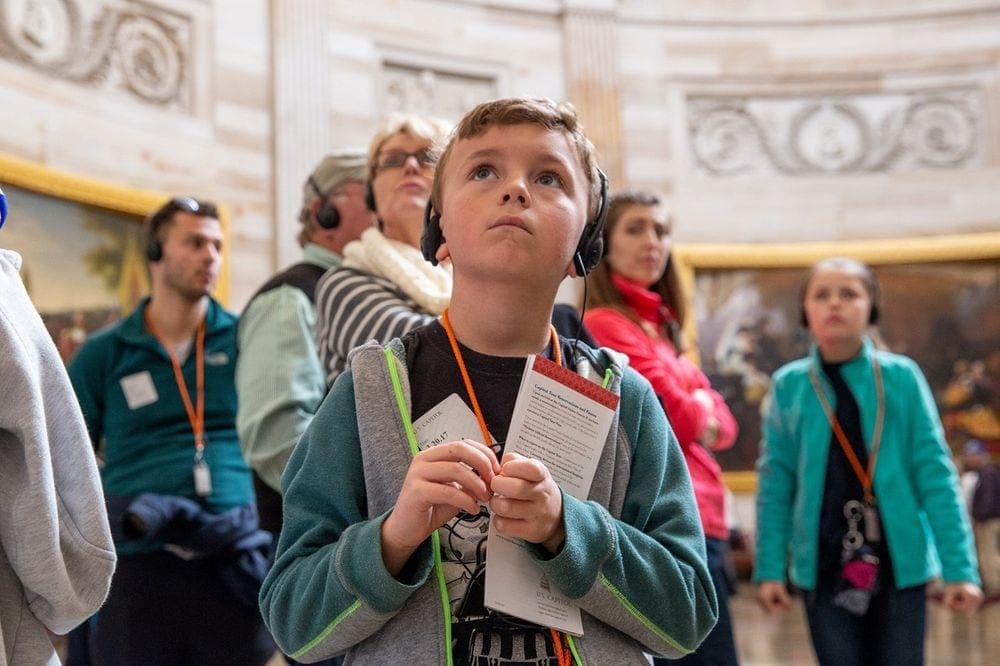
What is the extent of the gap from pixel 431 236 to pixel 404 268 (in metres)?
0.83

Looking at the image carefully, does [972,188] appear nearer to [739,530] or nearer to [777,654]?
[739,530]

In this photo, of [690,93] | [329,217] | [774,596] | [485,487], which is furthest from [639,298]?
[690,93]

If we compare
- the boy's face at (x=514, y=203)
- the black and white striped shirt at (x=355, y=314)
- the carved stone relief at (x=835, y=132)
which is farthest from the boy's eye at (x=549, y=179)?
the carved stone relief at (x=835, y=132)

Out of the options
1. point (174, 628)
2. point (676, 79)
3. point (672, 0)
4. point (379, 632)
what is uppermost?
point (672, 0)

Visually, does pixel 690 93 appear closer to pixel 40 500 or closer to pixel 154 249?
pixel 154 249

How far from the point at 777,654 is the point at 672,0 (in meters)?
8.62

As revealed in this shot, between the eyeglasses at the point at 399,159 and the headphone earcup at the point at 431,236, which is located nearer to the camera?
the headphone earcup at the point at 431,236

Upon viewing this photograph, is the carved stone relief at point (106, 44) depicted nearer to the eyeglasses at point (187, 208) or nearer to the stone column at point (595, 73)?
the stone column at point (595, 73)

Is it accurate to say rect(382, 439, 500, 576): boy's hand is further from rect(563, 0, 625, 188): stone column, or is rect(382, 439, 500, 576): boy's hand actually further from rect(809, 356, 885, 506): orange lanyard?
rect(563, 0, 625, 188): stone column

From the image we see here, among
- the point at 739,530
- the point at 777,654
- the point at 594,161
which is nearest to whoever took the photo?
the point at 594,161

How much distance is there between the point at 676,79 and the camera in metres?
13.4

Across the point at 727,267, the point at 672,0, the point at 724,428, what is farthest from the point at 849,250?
the point at 724,428

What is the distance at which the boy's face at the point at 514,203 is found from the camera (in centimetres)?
183

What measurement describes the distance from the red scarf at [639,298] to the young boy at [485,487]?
1.77 metres
